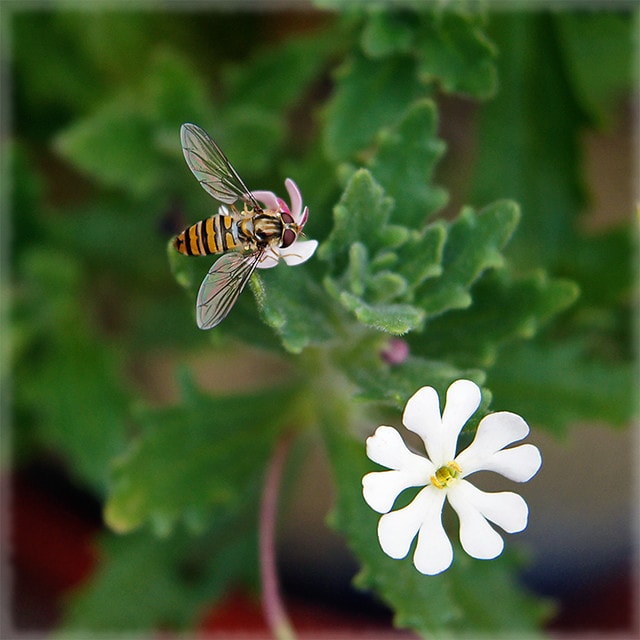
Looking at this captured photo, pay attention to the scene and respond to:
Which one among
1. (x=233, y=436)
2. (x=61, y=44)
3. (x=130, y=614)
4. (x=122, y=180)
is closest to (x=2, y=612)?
(x=130, y=614)

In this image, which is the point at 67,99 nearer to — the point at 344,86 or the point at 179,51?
the point at 179,51

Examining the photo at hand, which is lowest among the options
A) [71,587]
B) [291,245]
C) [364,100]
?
[71,587]

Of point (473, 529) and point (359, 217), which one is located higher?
point (359, 217)

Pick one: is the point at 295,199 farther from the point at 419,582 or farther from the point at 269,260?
the point at 419,582

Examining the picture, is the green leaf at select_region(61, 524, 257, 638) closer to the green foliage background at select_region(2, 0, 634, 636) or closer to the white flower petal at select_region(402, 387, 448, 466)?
the green foliage background at select_region(2, 0, 634, 636)

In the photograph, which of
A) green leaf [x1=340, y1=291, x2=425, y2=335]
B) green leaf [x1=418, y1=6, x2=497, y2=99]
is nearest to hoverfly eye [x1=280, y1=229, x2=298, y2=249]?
green leaf [x1=340, y1=291, x2=425, y2=335]

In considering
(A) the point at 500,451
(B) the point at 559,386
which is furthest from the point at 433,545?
(B) the point at 559,386

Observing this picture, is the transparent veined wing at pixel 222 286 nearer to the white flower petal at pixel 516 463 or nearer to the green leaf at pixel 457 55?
the white flower petal at pixel 516 463
